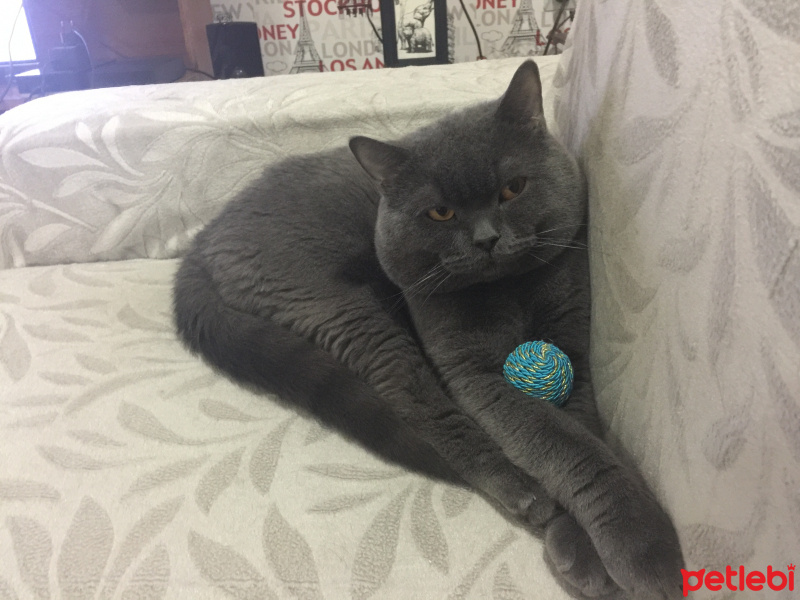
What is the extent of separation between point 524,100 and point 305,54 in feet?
6.16

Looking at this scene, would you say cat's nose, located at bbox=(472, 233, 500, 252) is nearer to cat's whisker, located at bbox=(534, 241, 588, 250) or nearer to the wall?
cat's whisker, located at bbox=(534, 241, 588, 250)

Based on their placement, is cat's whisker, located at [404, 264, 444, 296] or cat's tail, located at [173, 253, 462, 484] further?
cat's whisker, located at [404, 264, 444, 296]

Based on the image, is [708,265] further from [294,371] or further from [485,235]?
[294,371]

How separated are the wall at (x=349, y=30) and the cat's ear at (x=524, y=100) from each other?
164 centimetres

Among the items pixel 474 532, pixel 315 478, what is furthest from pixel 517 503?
pixel 315 478

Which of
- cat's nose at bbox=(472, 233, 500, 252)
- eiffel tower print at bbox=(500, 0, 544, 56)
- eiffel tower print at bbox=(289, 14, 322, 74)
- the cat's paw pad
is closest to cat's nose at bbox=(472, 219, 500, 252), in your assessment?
cat's nose at bbox=(472, 233, 500, 252)

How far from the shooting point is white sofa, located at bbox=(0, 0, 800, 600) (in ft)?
1.40

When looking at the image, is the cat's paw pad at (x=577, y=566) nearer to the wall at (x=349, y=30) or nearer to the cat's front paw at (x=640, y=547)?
the cat's front paw at (x=640, y=547)

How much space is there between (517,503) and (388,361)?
32 cm

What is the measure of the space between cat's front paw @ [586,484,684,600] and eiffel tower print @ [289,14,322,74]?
91.9 inches

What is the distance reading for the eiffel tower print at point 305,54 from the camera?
242 centimetres

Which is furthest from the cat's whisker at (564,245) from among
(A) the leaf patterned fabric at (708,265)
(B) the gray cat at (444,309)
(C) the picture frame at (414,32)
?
(C) the picture frame at (414,32)

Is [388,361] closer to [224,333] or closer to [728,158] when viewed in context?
[224,333]

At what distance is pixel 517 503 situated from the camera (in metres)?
0.69
